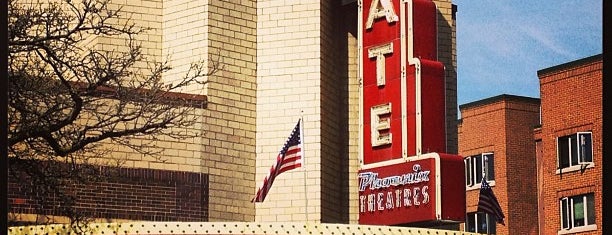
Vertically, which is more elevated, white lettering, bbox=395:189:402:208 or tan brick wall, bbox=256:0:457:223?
tan brick wall, bbox=256:0:457:223

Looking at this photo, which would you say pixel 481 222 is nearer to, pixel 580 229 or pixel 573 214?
pixel 573 214

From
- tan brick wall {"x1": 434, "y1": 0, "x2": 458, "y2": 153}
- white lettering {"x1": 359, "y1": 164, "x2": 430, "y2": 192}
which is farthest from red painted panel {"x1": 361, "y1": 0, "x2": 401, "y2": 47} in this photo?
white lettering {"x1": 359, "y1": 164, "x2": 430, "y2": 192}

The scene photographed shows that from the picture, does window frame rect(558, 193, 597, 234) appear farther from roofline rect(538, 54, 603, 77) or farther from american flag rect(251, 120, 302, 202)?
american flag rect(251, 120, 302, 202)

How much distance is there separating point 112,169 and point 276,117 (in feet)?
15.9

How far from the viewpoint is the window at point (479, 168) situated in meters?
71.2

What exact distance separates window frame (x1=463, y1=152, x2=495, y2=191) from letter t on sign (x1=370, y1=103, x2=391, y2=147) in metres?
37.2

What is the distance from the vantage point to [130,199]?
1225 inches

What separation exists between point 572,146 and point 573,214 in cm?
314

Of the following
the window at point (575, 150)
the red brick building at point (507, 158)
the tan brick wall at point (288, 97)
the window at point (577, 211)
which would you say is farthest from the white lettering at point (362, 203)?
the red brick building at point (507, 158)

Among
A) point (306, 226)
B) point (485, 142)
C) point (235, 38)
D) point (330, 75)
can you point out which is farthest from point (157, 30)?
point (485, 142)

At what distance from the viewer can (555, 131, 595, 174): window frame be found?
206 feet

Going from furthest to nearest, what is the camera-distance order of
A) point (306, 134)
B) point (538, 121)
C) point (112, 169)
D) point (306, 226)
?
1. point (538, 121)
2. point (306, 134)
3. point (112, 169)
4. point (306, 226)

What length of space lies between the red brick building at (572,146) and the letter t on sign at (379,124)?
2967 centimetres
